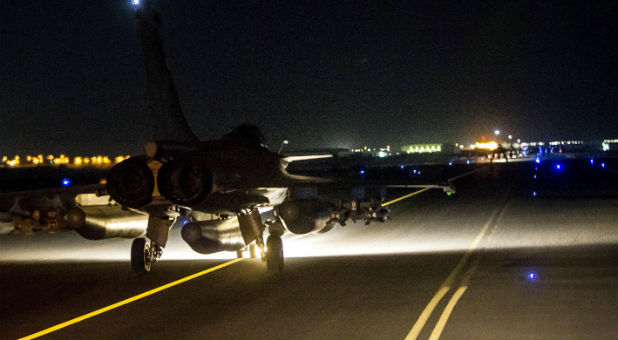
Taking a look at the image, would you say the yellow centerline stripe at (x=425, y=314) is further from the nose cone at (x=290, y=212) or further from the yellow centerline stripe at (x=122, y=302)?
the yellow centerline stripe at (x=122, y=302)

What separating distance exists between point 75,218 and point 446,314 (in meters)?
7.51

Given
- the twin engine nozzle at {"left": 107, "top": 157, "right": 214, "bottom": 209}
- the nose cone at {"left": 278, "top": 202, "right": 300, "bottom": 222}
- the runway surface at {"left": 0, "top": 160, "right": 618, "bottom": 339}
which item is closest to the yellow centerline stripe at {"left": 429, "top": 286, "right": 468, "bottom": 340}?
the runway surface at {"left": 0, "top": 160, "right": 618, "bottom": 339}

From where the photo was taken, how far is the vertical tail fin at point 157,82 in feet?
44.5

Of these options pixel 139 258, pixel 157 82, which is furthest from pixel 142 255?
pixel 157 82

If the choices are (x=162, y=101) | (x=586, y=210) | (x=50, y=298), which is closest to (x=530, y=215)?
(x=586, y=210)

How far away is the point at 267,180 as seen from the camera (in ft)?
48.8

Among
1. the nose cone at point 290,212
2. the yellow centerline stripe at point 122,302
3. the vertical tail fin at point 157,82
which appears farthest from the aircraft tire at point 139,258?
the nose cone at point 290,212

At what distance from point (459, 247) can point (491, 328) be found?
342 inches

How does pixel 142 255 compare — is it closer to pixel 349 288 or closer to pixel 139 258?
pixel 139 258

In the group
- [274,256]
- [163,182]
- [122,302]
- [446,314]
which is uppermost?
[163,182]

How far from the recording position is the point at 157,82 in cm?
1386

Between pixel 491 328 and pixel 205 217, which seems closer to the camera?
pixel 491 328

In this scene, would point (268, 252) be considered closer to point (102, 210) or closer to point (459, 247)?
point (102, 210)

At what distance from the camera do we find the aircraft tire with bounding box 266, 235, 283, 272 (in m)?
14.1
